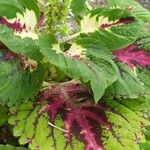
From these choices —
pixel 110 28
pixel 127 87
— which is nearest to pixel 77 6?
pixel 110 28

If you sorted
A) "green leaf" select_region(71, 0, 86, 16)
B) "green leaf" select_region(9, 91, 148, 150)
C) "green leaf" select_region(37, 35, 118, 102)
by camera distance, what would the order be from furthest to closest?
"green leaf" select_region(71, 0, 86, 16) → "green leaf" select_region(9, 91, 148, 150) → "green leaf" select_region(37, 35, 118, 102)

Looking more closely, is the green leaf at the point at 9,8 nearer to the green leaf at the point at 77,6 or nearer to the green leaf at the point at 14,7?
the green leaf at the point at 14,7

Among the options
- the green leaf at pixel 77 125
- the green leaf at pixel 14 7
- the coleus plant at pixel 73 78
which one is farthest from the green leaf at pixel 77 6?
the green leaf at pixel 77 125

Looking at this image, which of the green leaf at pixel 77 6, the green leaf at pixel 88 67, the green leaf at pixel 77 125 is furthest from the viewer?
the green leaf at pixel 77 6

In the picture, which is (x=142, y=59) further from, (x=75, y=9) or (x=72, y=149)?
(x=72, y=149)

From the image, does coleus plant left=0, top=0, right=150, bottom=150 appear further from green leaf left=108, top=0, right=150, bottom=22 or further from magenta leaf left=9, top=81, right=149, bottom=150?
green leaf left=108, top=0, right=150, bottom=22

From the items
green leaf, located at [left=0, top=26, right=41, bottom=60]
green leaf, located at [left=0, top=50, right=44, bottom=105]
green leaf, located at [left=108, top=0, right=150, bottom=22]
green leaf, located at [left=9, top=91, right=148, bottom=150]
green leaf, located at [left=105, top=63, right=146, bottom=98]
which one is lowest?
green leaf, located at [left=9, top=91, right=148, bottom=150]

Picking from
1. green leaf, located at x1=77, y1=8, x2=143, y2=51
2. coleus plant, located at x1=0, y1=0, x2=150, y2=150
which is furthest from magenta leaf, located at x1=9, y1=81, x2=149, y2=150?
green leaf, located at x1=77, y1=8, x2=143, y2=51
